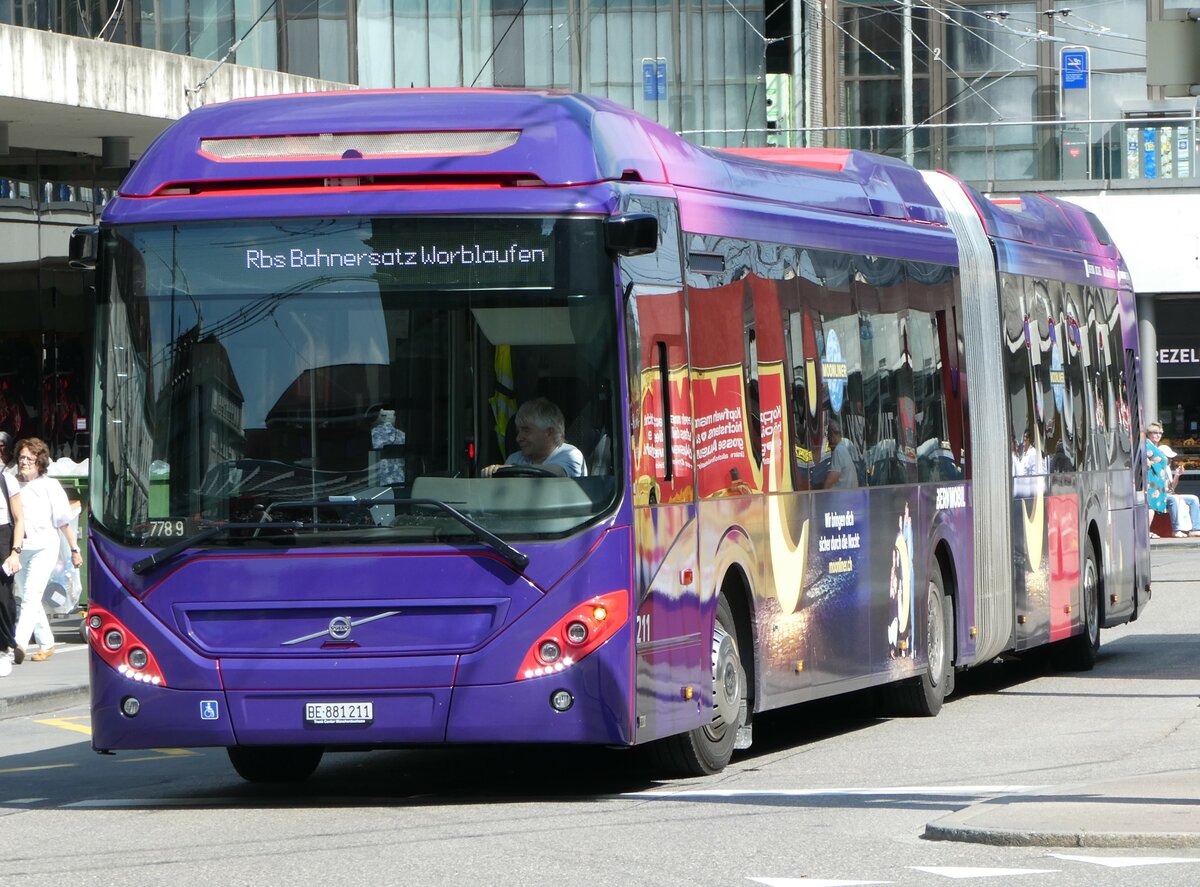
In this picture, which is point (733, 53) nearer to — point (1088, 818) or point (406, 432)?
point (406, 432)

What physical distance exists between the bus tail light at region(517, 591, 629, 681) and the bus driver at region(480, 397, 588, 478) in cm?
57

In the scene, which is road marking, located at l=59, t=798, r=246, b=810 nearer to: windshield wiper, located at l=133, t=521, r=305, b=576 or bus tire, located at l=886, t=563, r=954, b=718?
windshield wiper, located at l=133, t=521, r=305, b=576

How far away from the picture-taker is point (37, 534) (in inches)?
730

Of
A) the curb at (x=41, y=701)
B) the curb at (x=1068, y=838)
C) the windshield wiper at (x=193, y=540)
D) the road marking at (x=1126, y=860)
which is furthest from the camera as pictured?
the curb at (x=41, y=701)

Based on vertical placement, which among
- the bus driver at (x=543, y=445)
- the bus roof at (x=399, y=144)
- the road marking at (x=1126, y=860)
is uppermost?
the bus roof at (x=399, y=144)

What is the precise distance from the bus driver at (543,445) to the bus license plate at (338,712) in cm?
110

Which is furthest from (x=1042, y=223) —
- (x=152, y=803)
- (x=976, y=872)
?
(x=976, y=872)

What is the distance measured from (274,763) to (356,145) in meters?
3.16

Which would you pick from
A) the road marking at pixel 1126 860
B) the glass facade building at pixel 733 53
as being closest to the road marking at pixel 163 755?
the road marking at pixel 1126 860

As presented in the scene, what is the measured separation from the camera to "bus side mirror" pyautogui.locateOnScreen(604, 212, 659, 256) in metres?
9.47

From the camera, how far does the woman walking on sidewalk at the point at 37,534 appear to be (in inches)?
724

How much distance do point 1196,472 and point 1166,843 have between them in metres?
36.5

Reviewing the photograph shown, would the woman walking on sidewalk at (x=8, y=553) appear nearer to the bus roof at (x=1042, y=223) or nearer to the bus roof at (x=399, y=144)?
the bus roof at (x=1042, y=223)

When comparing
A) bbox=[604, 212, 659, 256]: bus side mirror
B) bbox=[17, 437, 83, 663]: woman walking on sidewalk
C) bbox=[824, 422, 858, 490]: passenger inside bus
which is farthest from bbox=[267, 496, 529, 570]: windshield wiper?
bbox=[17, 437, 83, 663]: woman walking on sidewalk
